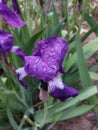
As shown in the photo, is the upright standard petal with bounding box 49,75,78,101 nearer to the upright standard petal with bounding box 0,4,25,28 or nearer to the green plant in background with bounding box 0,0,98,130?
the green plant in background with bounding box 0,0,98,130

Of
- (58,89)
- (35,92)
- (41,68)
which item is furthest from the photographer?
(35,92)

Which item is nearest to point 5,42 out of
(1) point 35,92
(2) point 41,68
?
(2) point 41,68

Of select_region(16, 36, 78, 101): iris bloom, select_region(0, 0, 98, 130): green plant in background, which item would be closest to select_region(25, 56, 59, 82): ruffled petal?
select_region(16, 36, 78, 101): iris bloom

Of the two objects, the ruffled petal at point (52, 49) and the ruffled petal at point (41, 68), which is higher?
the ruffled petal at point (52, 49)

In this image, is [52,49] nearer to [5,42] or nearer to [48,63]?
[48,63]

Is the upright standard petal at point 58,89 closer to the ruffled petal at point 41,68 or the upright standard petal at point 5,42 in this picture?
the ruffled petal at point 41,68

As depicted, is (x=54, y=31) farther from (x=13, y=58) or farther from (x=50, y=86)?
(x=50, y=86)

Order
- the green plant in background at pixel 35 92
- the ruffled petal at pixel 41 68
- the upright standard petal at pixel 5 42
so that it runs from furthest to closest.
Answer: the green plant in background at pixel 35 92 < the upright standard petal at pixel 5 42 < the ruffled petal at pixel 41 68

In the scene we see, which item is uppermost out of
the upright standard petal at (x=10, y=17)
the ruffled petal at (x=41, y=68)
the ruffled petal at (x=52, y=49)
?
the upright standard petal at (x=10, y=17)

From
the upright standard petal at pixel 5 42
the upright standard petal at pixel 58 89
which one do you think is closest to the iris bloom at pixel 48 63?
the upright standard petal at pixel 58 89
